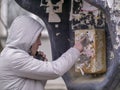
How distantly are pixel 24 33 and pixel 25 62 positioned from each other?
180mm

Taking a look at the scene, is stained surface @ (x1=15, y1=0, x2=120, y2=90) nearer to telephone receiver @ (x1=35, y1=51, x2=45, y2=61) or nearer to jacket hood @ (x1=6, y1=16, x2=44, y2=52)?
telephone receiver @ (x1=35, y1=51, x2=45, y2=61)

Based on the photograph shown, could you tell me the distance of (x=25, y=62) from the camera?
330cm

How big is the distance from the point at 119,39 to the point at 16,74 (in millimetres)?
689

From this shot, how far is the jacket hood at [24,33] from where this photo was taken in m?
3.33

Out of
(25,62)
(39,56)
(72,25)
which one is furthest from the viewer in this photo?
(72,25)

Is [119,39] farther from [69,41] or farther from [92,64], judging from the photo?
[69,41]

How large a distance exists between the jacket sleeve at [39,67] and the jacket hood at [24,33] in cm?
9

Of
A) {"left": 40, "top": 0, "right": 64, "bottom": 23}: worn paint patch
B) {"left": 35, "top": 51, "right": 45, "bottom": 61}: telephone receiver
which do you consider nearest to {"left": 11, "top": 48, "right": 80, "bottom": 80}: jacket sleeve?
{"left": 35, "top": 51, "right": 45, "bottom": 61}: telephone receiver

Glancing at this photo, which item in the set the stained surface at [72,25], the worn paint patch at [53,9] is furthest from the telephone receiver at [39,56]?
the worn paint patch at [53,9]

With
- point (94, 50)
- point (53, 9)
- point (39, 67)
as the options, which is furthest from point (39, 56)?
point (53, 9)

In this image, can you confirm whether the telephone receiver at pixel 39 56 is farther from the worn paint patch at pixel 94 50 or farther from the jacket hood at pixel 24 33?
the worn paint patch at pixel 94 50

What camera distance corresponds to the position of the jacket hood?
10.9ft

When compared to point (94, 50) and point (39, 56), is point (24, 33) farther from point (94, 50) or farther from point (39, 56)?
point (94, 50)

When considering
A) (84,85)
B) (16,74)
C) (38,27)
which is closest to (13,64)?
(16,74)
